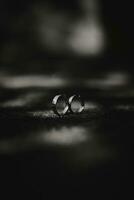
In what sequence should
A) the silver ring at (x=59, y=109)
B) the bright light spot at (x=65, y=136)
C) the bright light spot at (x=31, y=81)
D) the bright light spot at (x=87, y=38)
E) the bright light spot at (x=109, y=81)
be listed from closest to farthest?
the bright light spot at (x=65, y=136), the silver ring at (x=59, y=109), the bright light spot at (x=109, y=81), the bright light spot at (x=31, y=81), the bright light spot at (x=87, y=38)

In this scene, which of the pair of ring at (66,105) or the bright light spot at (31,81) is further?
the bright light spot at (31,81)

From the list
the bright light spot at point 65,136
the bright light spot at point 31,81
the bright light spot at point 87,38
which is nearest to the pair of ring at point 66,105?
the bright light spot at point 65,136

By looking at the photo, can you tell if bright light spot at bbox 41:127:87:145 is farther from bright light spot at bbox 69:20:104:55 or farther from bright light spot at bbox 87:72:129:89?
bright light spot at bbox 69:20:104:55

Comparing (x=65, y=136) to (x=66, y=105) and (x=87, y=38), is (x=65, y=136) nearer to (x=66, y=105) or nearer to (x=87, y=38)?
(x=66, y=105)

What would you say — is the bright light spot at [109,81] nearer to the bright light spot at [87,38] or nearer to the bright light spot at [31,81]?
the bright light spot at [31,81]

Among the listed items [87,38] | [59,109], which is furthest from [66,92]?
[87,38]

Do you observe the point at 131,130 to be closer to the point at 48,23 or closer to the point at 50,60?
the point at 50,60
